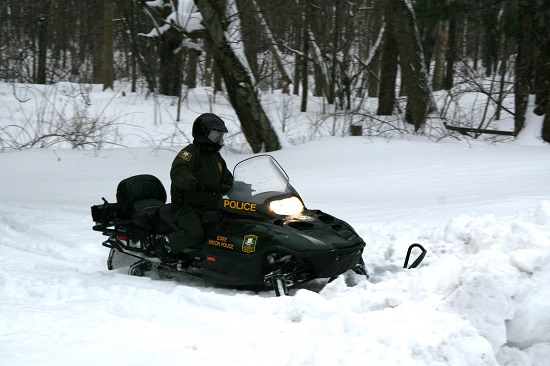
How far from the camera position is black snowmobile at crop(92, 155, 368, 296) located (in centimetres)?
523

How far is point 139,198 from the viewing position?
6.60 m

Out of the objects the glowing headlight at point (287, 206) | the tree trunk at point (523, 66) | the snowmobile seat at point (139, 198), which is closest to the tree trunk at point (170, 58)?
the tree trunk at point (523, 66)

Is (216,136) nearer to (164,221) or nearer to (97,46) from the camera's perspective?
(164,221)

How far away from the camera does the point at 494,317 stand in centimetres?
377

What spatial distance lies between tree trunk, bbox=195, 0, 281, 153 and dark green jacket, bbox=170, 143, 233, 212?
7.15 meters

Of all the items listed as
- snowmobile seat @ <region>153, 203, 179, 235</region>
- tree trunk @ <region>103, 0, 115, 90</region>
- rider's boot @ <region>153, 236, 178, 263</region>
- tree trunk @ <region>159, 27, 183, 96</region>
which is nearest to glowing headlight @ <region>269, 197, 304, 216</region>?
snowmobile seat @ <region>153, 203, 179, 235</region>

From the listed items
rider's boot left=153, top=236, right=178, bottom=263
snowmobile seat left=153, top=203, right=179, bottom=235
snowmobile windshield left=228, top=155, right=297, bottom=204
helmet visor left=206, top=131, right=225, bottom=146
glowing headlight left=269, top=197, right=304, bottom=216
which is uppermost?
helmet visor left=206, top=131, right=225, bottom=146

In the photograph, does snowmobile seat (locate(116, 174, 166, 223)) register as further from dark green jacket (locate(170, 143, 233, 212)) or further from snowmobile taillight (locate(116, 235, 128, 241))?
dark green jacket (locate(170, 143, 233, 212))

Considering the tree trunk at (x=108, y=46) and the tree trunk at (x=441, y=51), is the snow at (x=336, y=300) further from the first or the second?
the tree trunk at (x=441, y=51)

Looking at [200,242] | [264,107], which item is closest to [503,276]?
[200,242]

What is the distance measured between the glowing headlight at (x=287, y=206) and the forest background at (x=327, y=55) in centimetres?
782

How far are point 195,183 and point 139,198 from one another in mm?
1221

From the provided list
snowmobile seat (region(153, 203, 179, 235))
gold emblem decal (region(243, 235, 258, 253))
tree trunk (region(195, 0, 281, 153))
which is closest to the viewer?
gold emblem decal (region(243, 235, 258, 253))

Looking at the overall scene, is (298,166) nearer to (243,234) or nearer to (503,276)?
(243,234)
